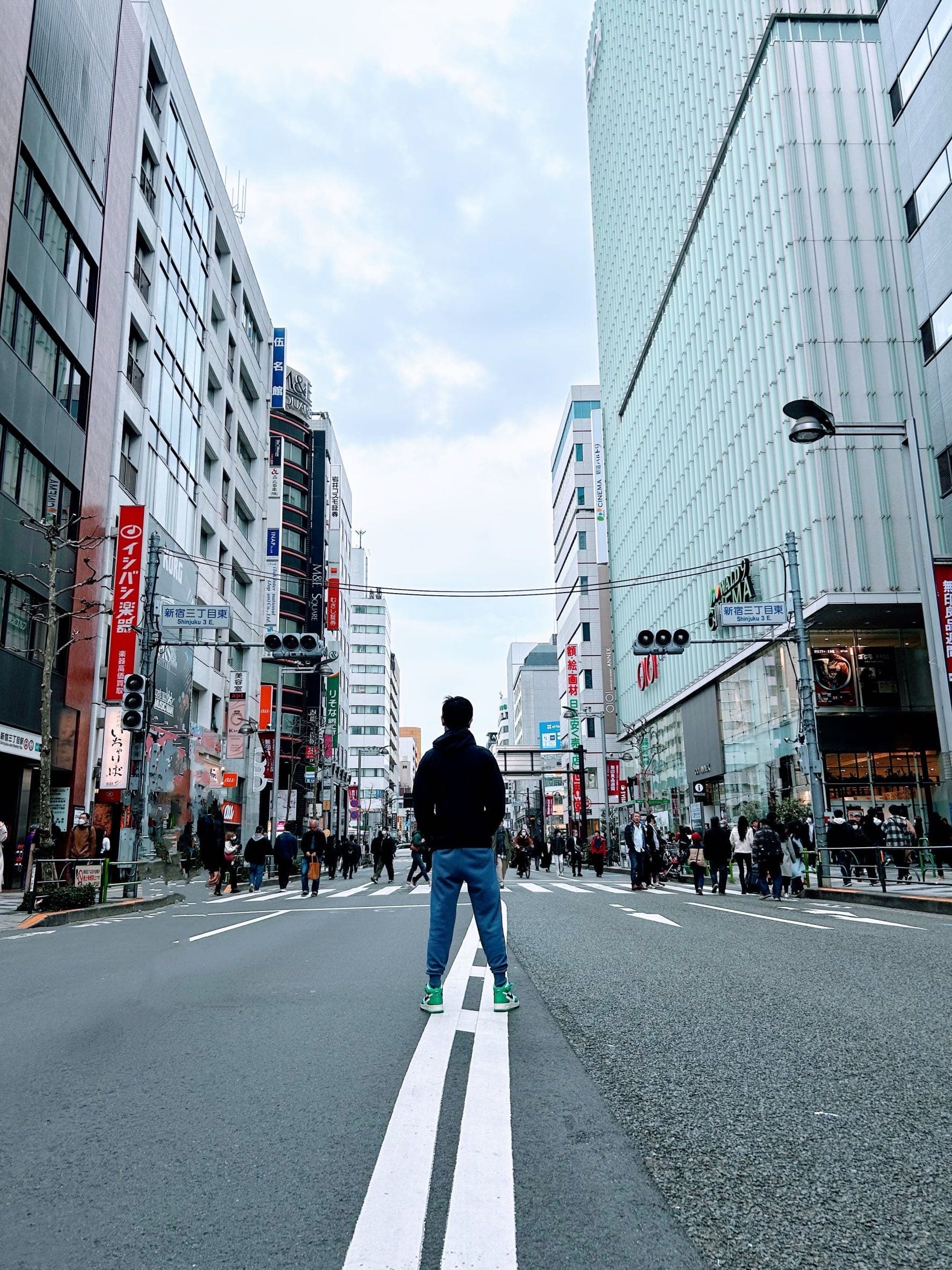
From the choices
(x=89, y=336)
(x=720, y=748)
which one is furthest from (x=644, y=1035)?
(x=720, y=748)

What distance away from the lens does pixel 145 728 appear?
18.8 meters

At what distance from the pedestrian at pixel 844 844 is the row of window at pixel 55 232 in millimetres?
23410

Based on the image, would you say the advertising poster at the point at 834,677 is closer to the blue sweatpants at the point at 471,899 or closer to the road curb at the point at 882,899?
the road curb at the point at 882,899

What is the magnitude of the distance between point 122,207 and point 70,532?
11.2 m

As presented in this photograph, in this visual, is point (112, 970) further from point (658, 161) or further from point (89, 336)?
point (658, 161)

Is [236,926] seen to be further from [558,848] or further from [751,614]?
[558,848]

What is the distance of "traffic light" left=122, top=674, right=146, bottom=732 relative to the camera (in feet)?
59.8

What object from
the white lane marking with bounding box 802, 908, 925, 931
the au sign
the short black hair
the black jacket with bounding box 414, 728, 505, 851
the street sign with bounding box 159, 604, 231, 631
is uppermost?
the au sign

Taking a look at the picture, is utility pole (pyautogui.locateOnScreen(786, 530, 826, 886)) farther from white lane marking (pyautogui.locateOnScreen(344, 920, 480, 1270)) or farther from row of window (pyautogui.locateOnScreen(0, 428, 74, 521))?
row of window (pyautogui.locateOnScreen(0, 428, 74, 521))

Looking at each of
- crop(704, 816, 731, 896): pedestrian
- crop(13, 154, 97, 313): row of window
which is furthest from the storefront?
crop(13, 154, 97, 313): row of window

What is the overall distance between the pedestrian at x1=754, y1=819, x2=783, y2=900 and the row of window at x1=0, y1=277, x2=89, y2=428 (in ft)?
64.6

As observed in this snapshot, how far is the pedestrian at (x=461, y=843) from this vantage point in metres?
5.36

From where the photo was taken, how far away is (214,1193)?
273 centimetres

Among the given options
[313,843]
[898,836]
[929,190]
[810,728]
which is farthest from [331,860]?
[929,190]
